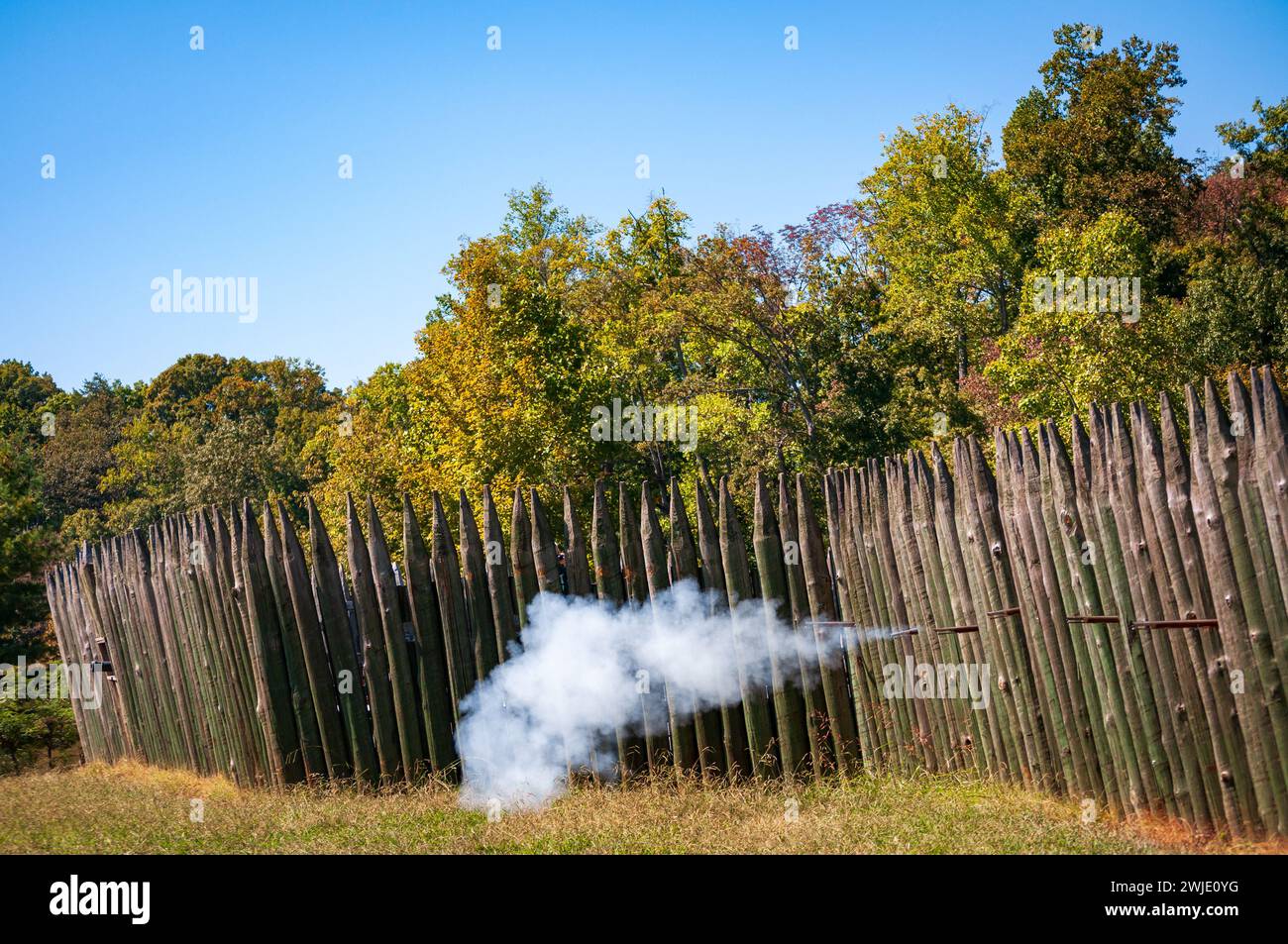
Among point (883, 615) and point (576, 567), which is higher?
point (576, 567)

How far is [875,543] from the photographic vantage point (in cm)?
780

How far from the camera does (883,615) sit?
780 cm

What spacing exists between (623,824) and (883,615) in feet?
7.22

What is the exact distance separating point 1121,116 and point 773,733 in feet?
132

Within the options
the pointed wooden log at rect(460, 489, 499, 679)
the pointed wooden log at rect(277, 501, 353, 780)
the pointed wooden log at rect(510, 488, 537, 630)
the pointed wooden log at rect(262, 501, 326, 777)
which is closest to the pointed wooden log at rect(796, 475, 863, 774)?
the pointed wooden log at rect(510, 488, 537, 630)

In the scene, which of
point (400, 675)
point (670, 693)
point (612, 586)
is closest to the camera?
point (670, 693)

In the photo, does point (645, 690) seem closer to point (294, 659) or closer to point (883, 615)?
point (883, 615)

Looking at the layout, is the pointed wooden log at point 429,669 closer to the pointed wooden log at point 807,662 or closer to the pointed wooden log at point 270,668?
the pointed wooden log at point 270,668

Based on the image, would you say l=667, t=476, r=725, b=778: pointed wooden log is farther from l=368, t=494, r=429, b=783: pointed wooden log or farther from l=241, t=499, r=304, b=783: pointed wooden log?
l=241, t=499, r=304, b=783: pointed wooden log

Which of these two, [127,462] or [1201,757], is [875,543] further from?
[127,462]

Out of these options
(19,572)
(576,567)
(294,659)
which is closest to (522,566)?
(576,567)

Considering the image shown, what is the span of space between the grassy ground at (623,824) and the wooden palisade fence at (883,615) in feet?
0.94

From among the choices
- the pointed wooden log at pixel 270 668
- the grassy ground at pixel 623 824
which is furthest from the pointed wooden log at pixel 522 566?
the pointed wooden log at pixel 270 668

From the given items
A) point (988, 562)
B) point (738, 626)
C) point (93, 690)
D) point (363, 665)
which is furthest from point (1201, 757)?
point (93, 690)
